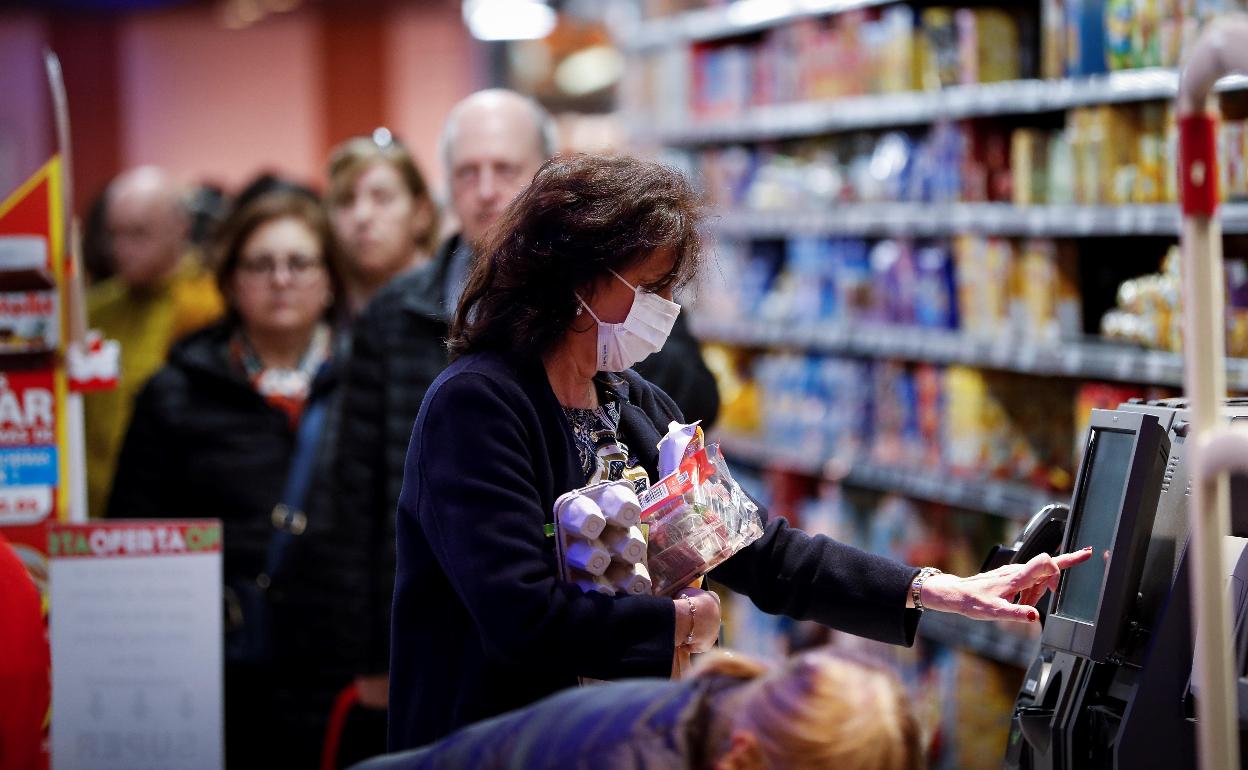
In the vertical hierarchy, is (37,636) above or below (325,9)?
below

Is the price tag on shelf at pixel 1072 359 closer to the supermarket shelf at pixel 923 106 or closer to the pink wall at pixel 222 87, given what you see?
the supermarket shelf at pixel 923 106

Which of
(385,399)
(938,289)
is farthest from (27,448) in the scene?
(938,289)

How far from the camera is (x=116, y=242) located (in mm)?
5773

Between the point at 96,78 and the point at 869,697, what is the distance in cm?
1204

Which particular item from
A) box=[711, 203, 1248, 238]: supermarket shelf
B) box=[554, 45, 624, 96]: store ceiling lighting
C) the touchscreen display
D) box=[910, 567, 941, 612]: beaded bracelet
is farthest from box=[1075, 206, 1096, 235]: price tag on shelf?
box=[554, 45, 624, 96]: store ceiling lighting

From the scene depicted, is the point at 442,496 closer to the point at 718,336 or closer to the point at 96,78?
the point at 718,336

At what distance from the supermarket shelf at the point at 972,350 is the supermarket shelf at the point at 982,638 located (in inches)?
30.3

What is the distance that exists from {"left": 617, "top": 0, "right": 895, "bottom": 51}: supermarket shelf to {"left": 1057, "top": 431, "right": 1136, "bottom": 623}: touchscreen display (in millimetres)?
3143

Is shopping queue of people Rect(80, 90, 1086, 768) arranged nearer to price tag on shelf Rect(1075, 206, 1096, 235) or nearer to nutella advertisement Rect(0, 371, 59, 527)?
nutella advertisement Rect(0, 371, 59, 527)

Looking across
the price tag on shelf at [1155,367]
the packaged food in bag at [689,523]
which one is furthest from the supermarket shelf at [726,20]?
the packaged food in bag at [689,523]

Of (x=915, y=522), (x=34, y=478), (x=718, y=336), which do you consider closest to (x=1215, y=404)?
(x=34, y=478)

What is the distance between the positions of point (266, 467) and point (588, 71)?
4.90 meters

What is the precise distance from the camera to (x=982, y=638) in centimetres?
450

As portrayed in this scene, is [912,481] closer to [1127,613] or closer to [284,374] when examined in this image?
[284,374]
